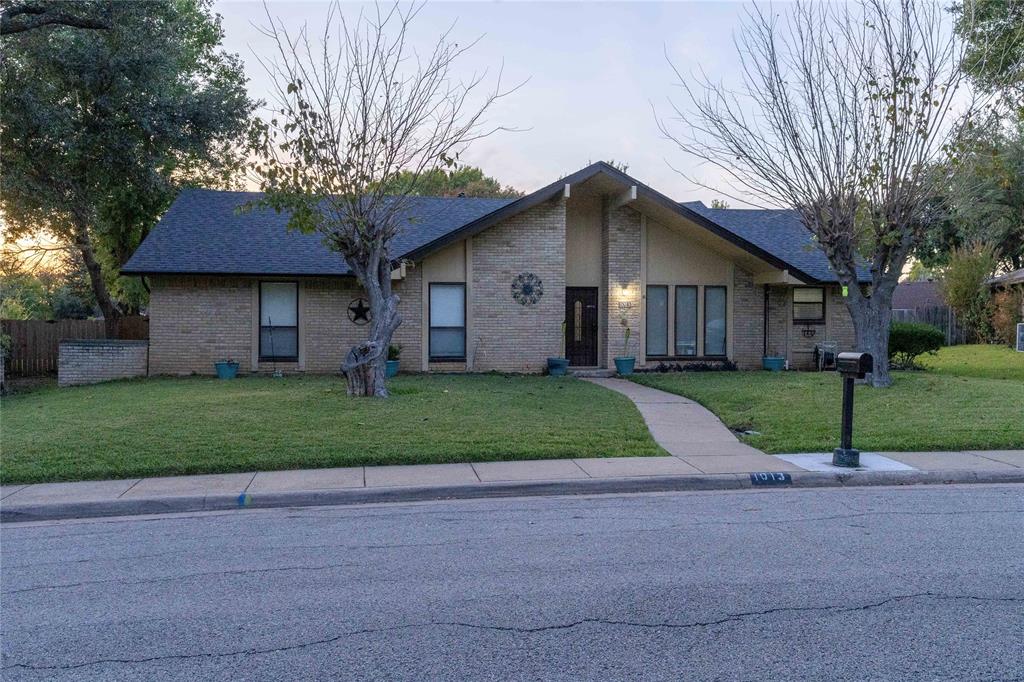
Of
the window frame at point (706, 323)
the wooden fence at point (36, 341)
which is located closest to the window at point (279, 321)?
the wooden fence at point (36, 341)

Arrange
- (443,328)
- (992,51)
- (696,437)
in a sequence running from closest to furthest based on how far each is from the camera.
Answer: (696,437)
(992,51)
(443,328)

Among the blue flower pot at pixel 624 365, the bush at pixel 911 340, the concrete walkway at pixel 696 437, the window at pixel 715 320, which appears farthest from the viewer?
the window at pixel 715 320

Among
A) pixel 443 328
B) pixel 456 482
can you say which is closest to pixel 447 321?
pixel 443 328

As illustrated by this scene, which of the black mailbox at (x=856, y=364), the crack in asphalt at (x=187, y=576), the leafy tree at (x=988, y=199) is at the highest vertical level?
the leafy tree at (x=988, y=199)

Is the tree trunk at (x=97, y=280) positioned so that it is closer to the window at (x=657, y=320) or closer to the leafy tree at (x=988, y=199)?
the window at (x=657, y=320)

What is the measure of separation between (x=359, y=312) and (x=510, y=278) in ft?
12.3

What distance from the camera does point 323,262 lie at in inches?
787

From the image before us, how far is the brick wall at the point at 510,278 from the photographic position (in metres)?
20.2

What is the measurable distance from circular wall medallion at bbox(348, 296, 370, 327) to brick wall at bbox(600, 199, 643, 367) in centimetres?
591

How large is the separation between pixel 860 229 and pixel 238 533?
1271 centimetres

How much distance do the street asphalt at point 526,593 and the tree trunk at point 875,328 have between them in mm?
8024

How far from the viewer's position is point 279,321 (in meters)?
20.1

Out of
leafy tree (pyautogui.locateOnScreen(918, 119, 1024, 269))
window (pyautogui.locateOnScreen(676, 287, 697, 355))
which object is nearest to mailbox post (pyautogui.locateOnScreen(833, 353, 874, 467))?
leafy tree (pyautogui.locateOnScreen(918, 119, 1024, 269))

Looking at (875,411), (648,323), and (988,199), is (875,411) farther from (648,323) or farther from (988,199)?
(988,199)
